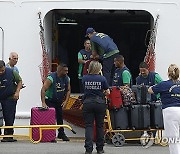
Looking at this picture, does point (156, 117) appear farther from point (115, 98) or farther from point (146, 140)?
point (115, 98)

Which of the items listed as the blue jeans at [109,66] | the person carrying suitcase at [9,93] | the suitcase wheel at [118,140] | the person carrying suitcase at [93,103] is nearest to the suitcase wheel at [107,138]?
the suitcase wheel at [118,140]

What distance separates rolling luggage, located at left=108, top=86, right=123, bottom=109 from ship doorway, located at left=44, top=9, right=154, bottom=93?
434 cm

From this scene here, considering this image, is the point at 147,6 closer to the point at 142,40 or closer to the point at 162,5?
the point at 162,5

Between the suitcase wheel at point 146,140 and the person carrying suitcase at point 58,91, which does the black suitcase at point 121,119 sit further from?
the person carrying suitcase at point 58,91

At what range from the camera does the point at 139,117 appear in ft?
35.1

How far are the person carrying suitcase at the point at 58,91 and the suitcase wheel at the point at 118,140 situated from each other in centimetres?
118

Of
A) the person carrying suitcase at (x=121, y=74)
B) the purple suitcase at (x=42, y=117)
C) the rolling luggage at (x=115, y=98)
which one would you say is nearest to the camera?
the rolling luggage at (x=115, y=98)

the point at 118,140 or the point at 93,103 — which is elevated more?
the point at 93,103

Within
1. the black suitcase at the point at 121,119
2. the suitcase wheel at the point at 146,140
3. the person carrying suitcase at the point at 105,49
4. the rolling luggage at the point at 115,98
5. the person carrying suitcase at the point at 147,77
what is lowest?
the suitcase wheel at the point at 146,140

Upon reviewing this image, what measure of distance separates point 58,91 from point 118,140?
4.83 ft

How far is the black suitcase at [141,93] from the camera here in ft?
35.0

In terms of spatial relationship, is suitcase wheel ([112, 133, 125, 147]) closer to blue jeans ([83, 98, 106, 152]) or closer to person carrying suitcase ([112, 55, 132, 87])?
person carrying suitcase ([112, 55, 132, 87])

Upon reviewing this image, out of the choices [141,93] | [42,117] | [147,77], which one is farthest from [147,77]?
[42,117]

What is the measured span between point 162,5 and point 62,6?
2.02 meters
